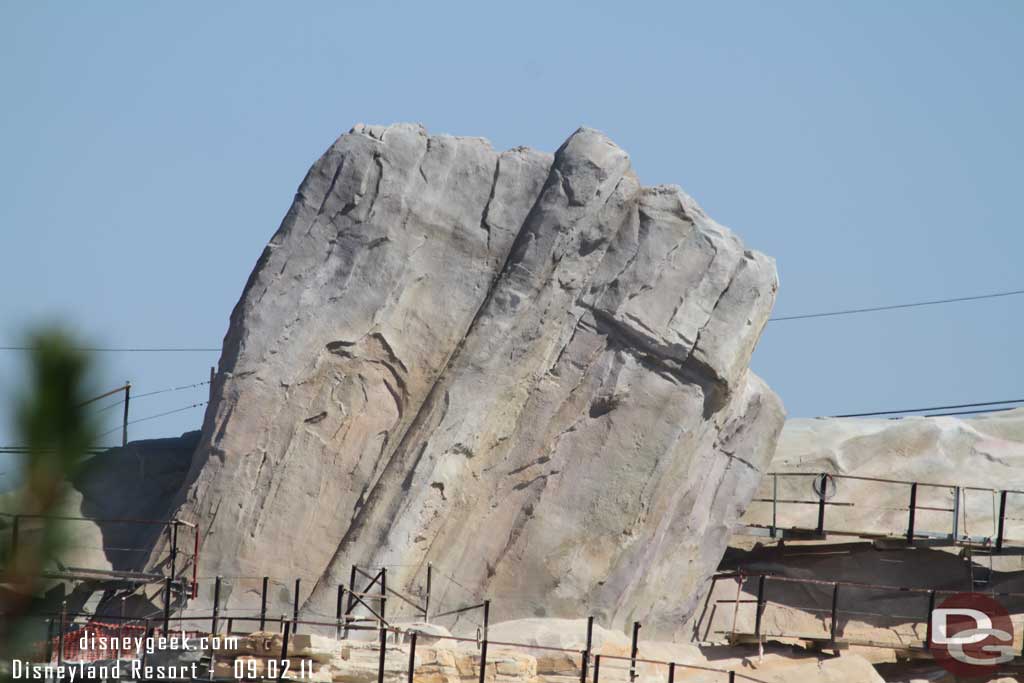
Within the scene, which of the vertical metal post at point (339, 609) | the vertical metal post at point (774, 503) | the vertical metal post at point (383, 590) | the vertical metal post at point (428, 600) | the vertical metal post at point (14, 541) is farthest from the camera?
the vertical metal post at point (774, 503)

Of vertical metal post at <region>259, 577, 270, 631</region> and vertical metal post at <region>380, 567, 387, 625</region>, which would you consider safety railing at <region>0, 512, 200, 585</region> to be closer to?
vertical metal post at <region>259, 577, 270, 631</region>

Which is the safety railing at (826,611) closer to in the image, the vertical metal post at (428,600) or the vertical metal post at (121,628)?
the vertical metal post at (428,600)

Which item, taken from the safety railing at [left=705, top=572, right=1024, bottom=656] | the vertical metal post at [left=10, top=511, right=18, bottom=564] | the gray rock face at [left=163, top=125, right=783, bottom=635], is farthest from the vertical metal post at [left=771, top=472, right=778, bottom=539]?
the vertical metal post at [left=10, top=511, right=18, bottom=564]

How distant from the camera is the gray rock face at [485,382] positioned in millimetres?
22453

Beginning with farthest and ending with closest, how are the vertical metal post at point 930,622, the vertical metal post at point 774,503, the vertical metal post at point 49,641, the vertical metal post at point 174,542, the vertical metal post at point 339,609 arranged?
the vertical metal post at point 774,503
the vertical metal post at point 930,622
the vertical metal post at point 174,542
the vertical metal post at point 339,609
the vertical metal post at point 49,641

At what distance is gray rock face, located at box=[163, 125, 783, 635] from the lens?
73.7 feet

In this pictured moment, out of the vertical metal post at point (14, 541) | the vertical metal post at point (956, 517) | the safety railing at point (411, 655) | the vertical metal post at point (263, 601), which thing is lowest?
the safety railing at point (411, 655)

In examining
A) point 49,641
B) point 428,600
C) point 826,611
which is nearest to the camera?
point 49,641

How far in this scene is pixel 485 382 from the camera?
23.0 metres

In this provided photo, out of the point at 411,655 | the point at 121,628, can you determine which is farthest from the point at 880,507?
the point at 121,628

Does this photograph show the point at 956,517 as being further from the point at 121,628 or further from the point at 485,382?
the point at 121,628

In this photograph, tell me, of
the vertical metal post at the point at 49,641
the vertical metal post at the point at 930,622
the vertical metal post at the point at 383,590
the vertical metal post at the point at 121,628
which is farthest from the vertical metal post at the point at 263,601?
the vertical metal post at the point at 930,622

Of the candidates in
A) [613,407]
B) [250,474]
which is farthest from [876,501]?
[250,474]

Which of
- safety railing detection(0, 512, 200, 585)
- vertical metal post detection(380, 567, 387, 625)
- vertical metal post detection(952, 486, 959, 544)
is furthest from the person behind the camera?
vertical metal post detection(952, 486, 959, 544)
